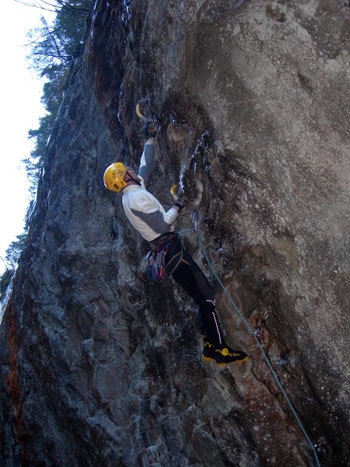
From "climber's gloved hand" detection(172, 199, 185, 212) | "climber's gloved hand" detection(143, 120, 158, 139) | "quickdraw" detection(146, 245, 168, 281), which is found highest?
"climber's gloved hand" detection(143, 120, 158, 139)

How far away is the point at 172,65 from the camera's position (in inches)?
231

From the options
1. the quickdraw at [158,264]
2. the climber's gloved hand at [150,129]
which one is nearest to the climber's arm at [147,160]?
the climber's gloved hand at [150,129]

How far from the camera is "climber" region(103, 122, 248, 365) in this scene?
5.30m

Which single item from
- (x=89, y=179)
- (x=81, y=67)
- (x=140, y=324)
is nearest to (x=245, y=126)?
(x=140, y=324)

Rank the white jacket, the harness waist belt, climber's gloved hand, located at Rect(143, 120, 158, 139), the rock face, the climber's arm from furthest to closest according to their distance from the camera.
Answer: climber's gloved hand, located at Rect(143, 120, 158, 139), the climber's arm, the harness waist belt, the white jacket, the rock face

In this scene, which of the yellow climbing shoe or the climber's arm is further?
the climber's arm

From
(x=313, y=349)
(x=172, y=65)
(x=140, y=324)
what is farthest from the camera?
(x=140, y=324)

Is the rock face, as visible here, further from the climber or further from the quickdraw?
the quickdraw

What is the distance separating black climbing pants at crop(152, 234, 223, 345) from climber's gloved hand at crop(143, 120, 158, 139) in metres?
2.01

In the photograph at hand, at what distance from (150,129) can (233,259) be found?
2707 millimetres

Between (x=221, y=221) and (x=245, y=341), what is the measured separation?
162 cm

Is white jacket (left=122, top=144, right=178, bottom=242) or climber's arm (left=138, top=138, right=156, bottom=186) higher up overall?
climber's arm (left=138, top=138, right=156, bottom=186)

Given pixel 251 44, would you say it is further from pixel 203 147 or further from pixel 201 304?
pixel 201 304

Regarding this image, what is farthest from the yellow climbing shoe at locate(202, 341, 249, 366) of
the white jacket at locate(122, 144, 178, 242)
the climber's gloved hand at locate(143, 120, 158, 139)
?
the climber's gloved hand at locate(143, 120, 158, 139)
